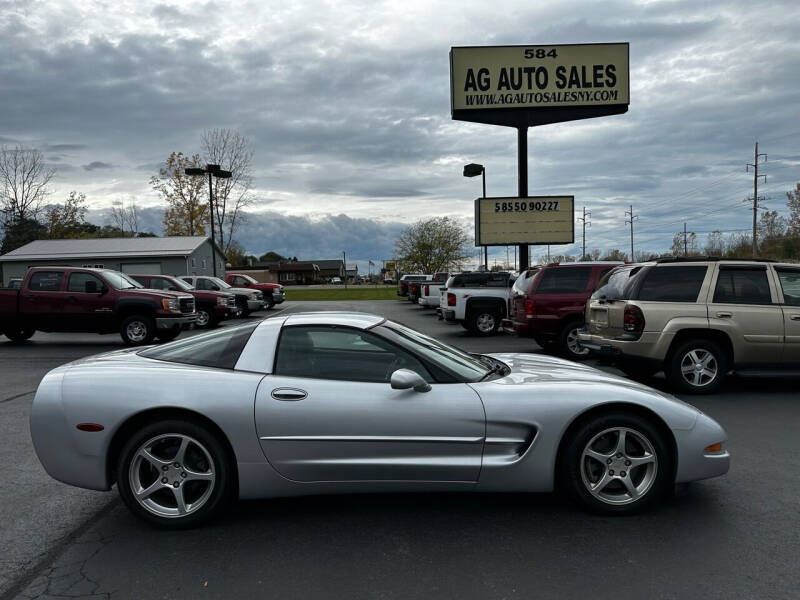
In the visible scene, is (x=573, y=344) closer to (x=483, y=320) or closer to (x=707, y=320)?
(x=707, y=320)

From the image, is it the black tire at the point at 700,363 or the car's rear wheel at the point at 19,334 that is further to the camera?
the car's rear wheel at the point at 19,334

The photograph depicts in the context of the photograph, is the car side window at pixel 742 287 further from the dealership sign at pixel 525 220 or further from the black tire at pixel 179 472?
the dealership sign at pixel 525 220

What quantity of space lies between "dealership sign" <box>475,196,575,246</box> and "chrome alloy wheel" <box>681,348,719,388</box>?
543 inches

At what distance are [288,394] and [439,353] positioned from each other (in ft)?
3.55

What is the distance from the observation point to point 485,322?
1648 cm

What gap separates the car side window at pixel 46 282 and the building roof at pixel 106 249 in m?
26.4

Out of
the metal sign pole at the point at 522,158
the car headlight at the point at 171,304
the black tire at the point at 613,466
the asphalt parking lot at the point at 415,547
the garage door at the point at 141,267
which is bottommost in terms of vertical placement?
the asphalt parking lot at the point at 415,547

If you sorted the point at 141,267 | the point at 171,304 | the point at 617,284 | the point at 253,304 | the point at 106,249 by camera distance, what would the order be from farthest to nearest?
the point at 106,249 → the point at 141,267 → the point at 253,304 → the point at 171,304 → the point at 617,284

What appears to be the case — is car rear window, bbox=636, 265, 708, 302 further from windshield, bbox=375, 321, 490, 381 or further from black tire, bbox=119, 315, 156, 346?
black tire, bbox=119, 315, 156, 346

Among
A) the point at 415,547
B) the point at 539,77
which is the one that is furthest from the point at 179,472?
the point at 539,77

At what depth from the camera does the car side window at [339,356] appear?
3924mm

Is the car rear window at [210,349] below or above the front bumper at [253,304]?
above

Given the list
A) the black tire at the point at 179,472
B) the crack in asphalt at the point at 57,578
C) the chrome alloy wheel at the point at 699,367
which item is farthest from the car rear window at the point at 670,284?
the crack in asphalt at the point at 57,578

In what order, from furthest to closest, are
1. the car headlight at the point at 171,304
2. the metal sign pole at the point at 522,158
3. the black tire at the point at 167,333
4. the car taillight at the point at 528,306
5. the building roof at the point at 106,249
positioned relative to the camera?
the building roof at the point at 106,249, the metal sign pole at the point at 522,158, the black tire at the point at 167,333, the car headlight at the point at 171,304, the car taillight at the point at 528,306
